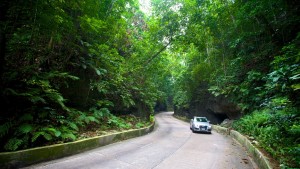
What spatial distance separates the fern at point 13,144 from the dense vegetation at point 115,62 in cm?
3

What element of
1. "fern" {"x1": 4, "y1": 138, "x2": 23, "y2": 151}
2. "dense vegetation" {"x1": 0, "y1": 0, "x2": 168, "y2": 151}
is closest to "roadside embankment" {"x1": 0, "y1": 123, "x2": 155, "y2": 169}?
"fern" {"x1": 4, "y1": 138, "x2": 23, "y2": 151}

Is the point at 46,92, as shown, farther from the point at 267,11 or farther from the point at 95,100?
the point at 267,11

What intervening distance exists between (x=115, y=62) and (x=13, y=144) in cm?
723

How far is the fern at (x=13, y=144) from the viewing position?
5.04m

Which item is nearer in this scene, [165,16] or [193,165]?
[193,165]

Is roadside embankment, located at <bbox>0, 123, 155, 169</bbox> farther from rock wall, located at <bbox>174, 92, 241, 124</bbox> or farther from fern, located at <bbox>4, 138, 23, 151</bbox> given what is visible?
rock wall, located at <bbox>174, 92, 241, 124</bbox>

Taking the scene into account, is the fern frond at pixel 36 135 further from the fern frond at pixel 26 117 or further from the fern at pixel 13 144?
the fern frond at pixel 26 117

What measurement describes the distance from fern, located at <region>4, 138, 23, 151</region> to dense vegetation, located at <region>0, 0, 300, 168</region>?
3 cm

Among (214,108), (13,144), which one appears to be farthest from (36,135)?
(214,108)

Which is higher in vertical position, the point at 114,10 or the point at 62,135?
the point at 114,10

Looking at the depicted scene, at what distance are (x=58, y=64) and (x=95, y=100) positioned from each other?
3634mm

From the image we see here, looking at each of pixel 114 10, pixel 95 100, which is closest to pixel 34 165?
pixel 95 100

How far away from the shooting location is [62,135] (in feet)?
21.5

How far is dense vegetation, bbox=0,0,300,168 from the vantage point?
5.97m
